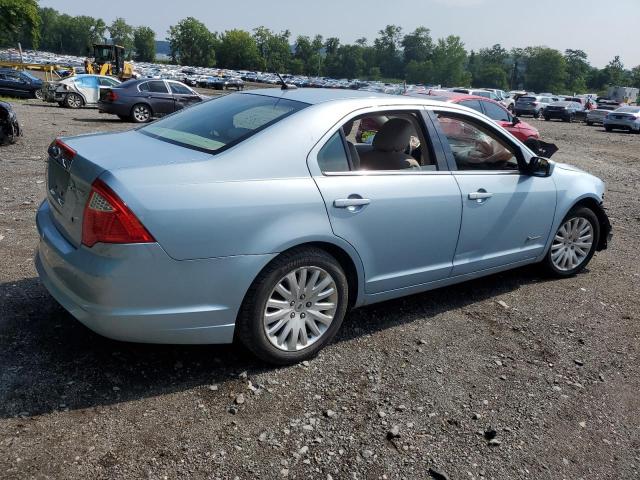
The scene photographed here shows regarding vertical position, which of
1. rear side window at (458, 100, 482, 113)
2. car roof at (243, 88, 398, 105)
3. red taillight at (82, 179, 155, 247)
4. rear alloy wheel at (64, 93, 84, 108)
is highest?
car roof at (243, 88, 398, 105)

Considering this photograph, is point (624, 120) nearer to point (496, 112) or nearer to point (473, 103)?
point (496, 112)

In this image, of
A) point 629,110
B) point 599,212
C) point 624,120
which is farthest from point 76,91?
point 629,110

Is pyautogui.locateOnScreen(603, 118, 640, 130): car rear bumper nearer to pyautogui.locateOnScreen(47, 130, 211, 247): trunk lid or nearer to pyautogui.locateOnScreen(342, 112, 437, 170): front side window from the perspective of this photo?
pyautogui.locateOnScreen(342, 112, 437, 170): front side window

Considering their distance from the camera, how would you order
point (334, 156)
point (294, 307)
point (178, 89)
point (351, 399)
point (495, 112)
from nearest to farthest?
point (351, 399) < point (294, 307) < point (334, 156) < point (495, 112) < point (178, 89)

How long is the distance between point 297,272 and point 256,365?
2.14ft

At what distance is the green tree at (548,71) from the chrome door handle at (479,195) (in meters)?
144

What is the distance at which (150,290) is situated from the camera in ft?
9.45

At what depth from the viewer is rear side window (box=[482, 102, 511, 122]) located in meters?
13.2

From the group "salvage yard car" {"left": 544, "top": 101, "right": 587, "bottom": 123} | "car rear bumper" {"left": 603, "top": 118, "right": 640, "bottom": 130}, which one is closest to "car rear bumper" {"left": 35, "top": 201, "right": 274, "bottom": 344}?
"car rear bumper" {"left": 603, "top": 118, "right": 640, "bottom": 130}

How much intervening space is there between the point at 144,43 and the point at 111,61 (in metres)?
136

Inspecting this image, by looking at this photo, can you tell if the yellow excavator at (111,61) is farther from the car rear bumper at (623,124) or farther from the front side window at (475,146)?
the front side window at (475,146)

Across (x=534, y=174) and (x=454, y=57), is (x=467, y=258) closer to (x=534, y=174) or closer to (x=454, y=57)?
(x=534, y=174)

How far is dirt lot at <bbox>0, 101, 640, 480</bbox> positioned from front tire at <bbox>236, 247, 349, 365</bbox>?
6.1 inches

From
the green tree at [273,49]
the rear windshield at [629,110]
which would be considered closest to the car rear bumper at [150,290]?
the rear windshield at [629,110]
